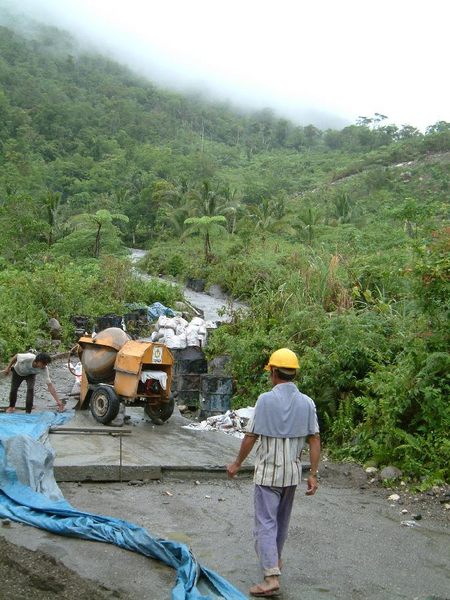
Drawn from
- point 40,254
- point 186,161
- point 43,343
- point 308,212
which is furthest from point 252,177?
point 43,343

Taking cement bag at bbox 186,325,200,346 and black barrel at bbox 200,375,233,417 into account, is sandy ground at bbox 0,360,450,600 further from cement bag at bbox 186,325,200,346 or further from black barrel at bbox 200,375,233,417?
cement bag at bbox 186,325,200,346

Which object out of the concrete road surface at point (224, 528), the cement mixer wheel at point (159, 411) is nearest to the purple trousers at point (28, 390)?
the concrete road surface at point (224, 528)

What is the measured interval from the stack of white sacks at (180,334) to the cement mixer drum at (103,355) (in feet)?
11.2

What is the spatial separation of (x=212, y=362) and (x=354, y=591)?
8423 millimetres

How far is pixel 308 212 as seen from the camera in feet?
127

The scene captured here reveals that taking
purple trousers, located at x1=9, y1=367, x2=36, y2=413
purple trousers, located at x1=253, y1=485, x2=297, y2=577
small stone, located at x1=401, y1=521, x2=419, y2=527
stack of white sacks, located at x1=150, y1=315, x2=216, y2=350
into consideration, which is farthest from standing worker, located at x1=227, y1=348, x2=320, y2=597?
stack of white sacks, located at x1=150, y1=315, x2=216, y2=350

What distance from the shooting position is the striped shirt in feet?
15.2

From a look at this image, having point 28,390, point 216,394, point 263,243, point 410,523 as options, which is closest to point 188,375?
point 216,394

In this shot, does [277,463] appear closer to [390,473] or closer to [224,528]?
[224,528]

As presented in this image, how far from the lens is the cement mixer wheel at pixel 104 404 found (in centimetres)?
931

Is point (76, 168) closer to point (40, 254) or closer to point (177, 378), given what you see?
point (40, 254)

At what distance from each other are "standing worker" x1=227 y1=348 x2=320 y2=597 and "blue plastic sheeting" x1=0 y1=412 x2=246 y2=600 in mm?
352

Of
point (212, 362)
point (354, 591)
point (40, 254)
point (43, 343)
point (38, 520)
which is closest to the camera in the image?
point (354, 591)

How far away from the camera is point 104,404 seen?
947cm
